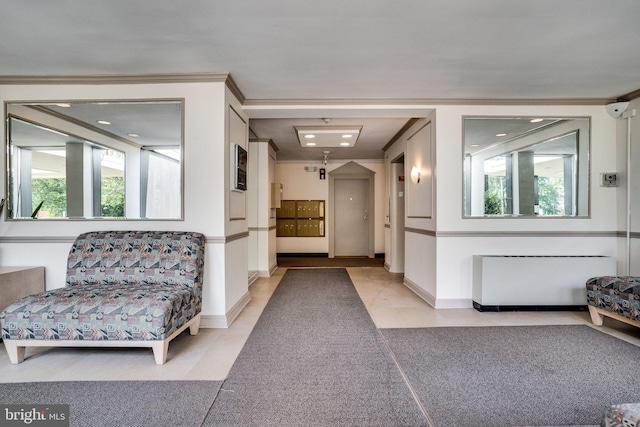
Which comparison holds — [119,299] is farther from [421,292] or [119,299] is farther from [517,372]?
[421,292]

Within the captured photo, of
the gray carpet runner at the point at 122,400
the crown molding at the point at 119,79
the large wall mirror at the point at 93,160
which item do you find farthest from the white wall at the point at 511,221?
the large wall mirror at the point at 93,160

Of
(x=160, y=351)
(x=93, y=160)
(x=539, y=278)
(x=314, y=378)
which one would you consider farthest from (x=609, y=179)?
(x=93, y=160)

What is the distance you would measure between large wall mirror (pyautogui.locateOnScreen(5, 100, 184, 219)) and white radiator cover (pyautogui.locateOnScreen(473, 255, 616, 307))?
3.45m

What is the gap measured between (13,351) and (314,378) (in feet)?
7.28

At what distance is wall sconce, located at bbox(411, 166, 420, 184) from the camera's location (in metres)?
4.52

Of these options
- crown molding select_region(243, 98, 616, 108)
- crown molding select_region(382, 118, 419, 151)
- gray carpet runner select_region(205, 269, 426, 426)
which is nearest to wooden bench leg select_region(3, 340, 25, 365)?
gray carpet runner select_region(205, 269, 426, 426)

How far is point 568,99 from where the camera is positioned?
3.78 m

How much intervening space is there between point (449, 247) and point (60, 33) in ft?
13.5

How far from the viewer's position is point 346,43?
99.4 inches

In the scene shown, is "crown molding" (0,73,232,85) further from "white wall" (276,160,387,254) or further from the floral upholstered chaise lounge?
"white wall" (276,160,387,254)

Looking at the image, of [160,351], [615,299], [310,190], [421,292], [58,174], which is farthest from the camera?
[310,190]

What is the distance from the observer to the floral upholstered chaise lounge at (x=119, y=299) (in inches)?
90.2

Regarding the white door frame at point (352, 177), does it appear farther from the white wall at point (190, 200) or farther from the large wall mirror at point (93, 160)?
the large wall mirror at point (93, 160)

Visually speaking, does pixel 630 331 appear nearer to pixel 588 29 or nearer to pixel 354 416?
pixel 588 29
